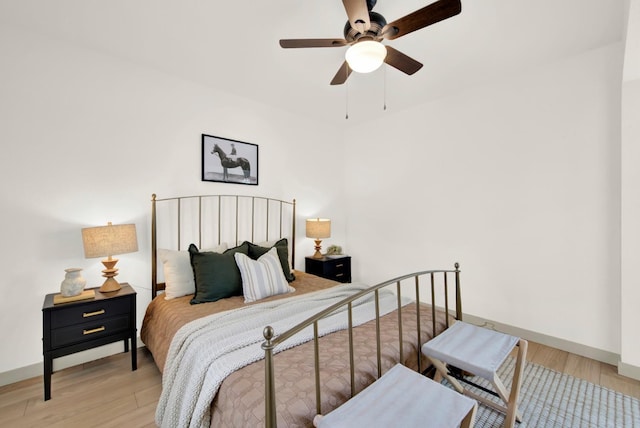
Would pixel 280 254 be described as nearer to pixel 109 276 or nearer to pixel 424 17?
pixel 109 276

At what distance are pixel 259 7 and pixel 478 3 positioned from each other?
4.78ft

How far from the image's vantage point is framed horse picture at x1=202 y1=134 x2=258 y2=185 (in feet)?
9.86

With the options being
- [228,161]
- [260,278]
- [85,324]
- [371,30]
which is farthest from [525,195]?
[85,324]

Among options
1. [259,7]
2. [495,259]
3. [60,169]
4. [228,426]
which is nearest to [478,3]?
[259,7]

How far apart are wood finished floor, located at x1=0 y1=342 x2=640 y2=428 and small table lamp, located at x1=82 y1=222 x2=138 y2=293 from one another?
688mm

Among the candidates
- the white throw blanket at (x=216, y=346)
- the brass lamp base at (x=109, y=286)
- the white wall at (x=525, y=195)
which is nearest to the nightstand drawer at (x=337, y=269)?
the white wall at (x=525, y=195)

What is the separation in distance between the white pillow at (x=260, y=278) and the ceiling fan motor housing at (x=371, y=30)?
71.8 inches

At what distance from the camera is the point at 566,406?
6.09ft

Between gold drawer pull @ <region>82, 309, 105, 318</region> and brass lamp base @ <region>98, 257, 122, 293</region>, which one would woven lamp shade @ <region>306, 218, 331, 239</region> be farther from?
gold drawer pull @ <region>82, 309, 105, 318</region>

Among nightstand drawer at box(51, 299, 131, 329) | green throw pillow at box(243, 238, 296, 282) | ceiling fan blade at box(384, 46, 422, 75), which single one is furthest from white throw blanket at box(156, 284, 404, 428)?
ceiling fan blade at box(384, 46, 422, 75)

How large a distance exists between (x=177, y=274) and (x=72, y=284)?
2.26ft

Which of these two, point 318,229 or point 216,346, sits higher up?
point 318,229

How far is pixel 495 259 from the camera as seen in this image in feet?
9.64

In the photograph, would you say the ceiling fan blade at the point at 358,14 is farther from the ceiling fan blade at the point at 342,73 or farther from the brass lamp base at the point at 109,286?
the brass lamp base at the point at 109,286
